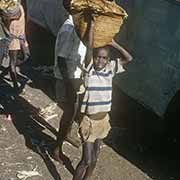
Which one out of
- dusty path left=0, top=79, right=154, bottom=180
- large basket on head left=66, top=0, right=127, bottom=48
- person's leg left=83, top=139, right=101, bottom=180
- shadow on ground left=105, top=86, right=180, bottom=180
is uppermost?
large basket on head left=66, top=0, right=127, bottom=48

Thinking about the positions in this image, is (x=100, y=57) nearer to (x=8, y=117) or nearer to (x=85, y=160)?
(x=85, y=160)

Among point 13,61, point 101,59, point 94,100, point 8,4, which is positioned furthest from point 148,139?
point 8,4

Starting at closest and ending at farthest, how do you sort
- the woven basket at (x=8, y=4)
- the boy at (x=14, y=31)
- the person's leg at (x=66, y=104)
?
the person's leg at (x=66, y=104) → the woven basket at (x=8, y=4) → the boy at (x=14, y=31)

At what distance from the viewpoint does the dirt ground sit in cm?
610

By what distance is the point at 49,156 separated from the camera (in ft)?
21.0

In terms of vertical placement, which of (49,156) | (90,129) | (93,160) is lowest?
(49,156)

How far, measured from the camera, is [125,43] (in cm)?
718

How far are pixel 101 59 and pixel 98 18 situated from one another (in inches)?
15.2

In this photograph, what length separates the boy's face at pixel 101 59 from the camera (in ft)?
17.0

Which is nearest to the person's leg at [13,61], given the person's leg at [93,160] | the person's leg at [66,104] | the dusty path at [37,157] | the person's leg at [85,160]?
the dusty path at [37,157]

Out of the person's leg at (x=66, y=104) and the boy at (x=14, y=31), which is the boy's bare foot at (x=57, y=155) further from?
the boy at (x=14, y=31)

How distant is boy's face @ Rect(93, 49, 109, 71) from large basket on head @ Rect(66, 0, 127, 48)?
77 millimetres

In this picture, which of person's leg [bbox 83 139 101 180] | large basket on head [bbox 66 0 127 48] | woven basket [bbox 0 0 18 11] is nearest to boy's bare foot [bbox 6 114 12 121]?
woven basket [bbox 0 0 18 11]

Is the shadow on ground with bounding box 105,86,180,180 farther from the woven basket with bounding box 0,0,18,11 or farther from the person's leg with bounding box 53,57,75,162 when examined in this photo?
the woven basket with bounding box 0,0,18,11
